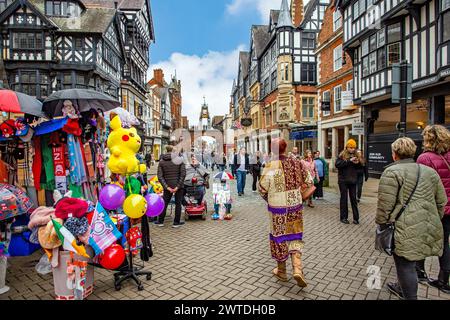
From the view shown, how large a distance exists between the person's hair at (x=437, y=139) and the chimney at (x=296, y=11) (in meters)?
29.6

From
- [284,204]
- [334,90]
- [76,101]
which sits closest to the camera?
[284,204]

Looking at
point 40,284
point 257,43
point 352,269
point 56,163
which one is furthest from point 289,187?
point 257,43

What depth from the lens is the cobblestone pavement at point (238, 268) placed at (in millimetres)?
3646

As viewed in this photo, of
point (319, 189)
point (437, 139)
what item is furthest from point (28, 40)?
Answer: point (437, 139)

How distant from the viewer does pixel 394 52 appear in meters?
13.9

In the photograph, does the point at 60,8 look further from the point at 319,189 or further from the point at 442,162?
the point at 442,162

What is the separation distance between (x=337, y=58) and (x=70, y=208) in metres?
21.7

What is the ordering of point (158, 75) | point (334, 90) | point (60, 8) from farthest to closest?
point (158, 75) → point (60, 8) → point (334, 90)

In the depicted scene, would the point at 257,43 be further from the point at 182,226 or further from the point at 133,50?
the point at 182,226

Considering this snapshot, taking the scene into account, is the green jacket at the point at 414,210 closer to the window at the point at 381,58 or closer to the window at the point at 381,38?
the window at the point at 381,58

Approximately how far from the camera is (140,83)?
116 ft

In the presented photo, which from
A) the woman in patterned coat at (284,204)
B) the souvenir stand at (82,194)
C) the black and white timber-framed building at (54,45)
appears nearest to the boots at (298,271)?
the woman in patterned coat at (284,204)

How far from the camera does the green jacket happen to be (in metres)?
3.00

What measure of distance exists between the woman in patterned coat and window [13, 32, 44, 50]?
962 inches
